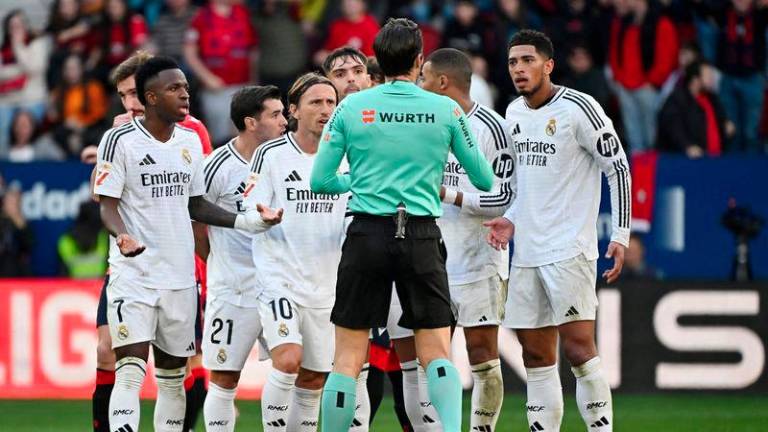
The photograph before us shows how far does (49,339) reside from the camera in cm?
1523

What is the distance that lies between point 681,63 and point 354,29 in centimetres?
358

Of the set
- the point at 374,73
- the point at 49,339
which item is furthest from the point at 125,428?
the point at 49,339

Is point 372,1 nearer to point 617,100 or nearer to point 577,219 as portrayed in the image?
point 617,100

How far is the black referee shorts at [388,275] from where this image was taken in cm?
873

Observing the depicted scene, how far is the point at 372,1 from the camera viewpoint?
65.0ft

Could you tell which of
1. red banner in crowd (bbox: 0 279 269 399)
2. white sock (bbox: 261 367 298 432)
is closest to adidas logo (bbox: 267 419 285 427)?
white sock (bbox: 261 367 298 432)

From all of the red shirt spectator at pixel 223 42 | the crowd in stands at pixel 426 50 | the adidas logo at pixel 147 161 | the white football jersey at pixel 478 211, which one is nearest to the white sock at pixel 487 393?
the white football jersey at pixel 478 211

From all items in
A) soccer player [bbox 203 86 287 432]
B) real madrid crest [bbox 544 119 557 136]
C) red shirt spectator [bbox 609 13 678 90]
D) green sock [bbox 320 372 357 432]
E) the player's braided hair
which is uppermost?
red shirt spectator [bbox 609 13 678 90]

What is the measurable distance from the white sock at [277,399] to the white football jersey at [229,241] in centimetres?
61

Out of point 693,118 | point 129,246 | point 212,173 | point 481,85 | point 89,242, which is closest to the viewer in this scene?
point 129,246

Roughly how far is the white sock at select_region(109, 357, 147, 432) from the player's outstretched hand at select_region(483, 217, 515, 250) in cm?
222

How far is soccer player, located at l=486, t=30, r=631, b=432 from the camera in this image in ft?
32.7

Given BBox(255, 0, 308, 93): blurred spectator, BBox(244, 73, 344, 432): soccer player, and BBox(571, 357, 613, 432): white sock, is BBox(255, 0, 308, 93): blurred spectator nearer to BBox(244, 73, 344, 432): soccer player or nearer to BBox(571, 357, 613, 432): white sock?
BBox(244, 73, 344, 432): soccer player

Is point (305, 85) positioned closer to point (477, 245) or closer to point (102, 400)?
point (477, 245)
